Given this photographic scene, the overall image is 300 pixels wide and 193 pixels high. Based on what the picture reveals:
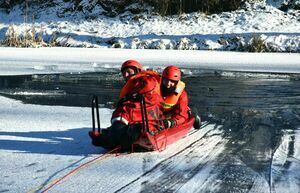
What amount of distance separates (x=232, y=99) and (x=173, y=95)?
143 inches

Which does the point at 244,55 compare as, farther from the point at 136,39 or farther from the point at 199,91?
the point at 199,91

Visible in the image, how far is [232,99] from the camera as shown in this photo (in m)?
9.98

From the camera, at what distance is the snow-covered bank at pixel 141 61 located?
49.6 ft

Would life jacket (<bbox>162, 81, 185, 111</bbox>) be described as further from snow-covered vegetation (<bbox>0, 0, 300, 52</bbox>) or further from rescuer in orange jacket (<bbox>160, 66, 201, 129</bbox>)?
snow-covered vegetation (<bbox>0, 0, 300, 52</bbox>)

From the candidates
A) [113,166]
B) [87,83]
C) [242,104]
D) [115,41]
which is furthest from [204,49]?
[113,166]

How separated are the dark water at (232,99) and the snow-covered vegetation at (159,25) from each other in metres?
8.47

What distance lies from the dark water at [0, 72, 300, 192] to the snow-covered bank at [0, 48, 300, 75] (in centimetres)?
135

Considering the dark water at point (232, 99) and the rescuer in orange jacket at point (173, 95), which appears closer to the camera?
the dark water at point (232, 99)

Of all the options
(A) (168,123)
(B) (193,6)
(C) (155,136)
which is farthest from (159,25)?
(C) (155,136)

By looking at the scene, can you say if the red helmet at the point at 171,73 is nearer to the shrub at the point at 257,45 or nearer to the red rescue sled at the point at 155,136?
the red rescue sled at the point at 155,136

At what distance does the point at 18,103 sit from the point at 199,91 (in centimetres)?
390

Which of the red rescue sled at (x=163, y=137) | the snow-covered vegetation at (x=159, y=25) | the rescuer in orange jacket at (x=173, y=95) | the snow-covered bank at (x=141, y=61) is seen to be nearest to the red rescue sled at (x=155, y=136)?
the red rescue sled at (x=163, y=137)

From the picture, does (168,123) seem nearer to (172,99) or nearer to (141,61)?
(172,99)

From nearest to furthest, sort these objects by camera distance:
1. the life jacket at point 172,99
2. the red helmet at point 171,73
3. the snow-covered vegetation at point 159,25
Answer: the red helmet at point 171,73
the life jacket at point 172,99
the snow-covered vegetation at point 159,25
